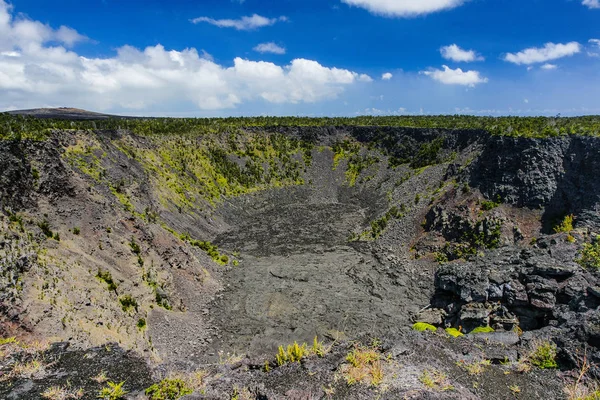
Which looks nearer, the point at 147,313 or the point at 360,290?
the point at 147,313

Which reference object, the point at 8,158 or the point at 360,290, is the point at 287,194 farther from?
the point at 8,158

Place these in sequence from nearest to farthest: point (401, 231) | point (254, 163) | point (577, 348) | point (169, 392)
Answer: point (169, 392) < point (577, 348) < point (401, 231) < point (254, 163)

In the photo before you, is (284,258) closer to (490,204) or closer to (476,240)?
(476,240)

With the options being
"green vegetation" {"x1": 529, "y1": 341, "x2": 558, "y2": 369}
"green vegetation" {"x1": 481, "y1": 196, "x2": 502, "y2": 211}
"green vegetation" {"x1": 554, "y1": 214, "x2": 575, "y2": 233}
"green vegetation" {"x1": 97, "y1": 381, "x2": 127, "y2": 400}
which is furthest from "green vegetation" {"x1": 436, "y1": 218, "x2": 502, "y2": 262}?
"green vegetation" {"x1": 97, "y1": 381, "x2": 127, "y2": 400}

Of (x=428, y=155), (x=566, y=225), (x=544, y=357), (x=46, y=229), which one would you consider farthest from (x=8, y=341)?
(x=428, y=155)

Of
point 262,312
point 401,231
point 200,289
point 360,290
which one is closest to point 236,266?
point 200,289

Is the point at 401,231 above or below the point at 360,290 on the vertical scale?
above

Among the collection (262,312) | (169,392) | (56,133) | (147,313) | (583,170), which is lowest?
(262,312)
